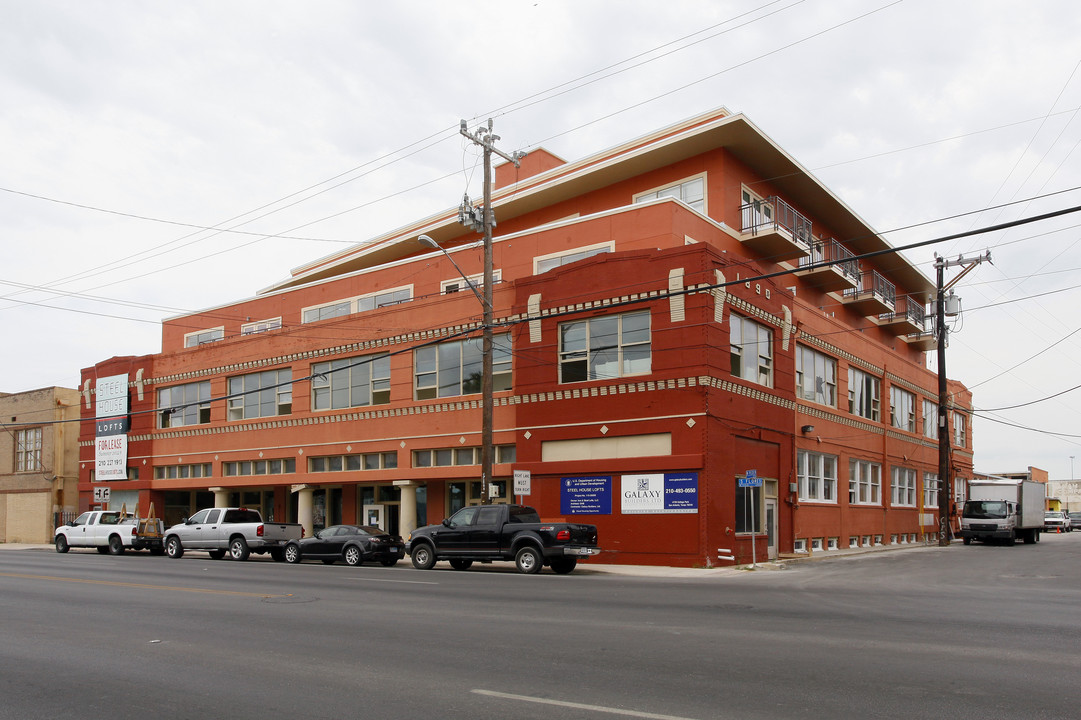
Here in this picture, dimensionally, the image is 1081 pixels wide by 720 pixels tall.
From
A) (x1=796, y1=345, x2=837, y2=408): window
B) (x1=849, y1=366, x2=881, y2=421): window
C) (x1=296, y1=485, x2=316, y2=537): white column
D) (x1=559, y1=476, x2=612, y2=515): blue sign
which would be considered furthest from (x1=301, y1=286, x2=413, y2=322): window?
(x1=849, y1=366, x2=881, y2=421): window

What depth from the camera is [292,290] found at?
38.9m

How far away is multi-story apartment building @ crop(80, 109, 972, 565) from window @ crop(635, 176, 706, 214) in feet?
0.33

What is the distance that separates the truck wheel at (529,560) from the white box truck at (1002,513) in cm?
2862

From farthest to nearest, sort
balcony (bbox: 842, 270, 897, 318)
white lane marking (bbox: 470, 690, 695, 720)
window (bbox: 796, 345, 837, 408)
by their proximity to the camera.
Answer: balcony (bbox: 842, 270, 897, 318) < window (bbox: 796, 345, 837, 408) < white lane marking (bbox: 470, 690, 695, 720)

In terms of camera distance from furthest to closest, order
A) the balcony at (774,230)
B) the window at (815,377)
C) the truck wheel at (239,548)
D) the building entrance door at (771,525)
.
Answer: the window at (815,377), the balcony at (774,230), the truck wheel at (239,548), the building entrance door at (771,525)

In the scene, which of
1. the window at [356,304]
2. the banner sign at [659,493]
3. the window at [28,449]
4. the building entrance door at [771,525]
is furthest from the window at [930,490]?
the window at [28,449]

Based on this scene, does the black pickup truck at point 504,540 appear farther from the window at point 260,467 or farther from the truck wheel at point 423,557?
the window at point 260,467

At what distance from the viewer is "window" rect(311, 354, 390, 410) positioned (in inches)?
1323

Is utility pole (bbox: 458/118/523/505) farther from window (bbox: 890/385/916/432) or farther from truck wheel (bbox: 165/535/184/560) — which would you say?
window (bbox: 890/385/916/432)

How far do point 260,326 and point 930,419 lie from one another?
35.6m

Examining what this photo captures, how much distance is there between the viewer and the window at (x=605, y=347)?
2641cm

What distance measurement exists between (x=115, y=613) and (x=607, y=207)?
958 inches

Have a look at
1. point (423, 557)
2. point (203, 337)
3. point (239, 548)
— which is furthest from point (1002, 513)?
point (203, 337)

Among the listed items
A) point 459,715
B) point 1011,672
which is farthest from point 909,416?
point 459,715
